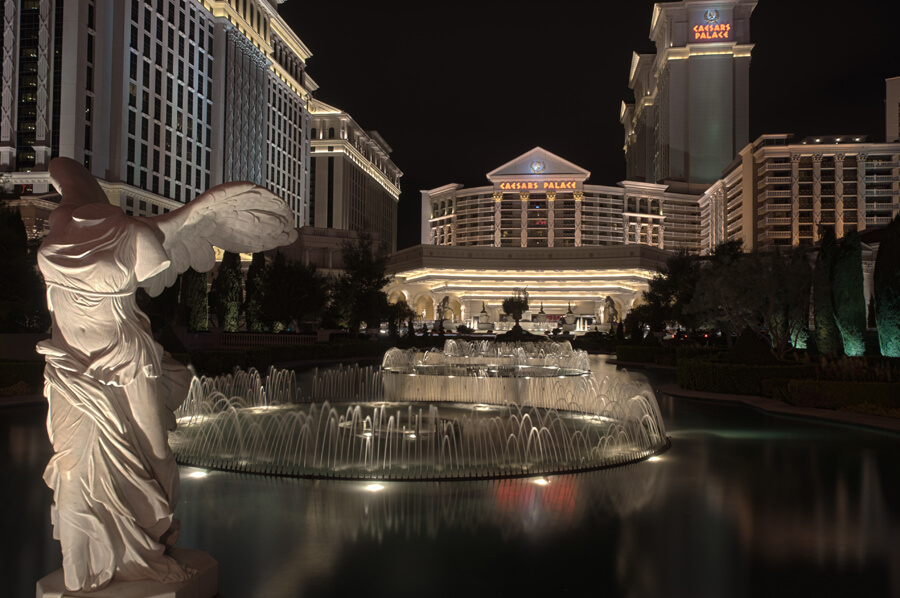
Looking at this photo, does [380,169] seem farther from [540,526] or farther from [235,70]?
[540,526]

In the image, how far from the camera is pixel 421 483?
7.83m

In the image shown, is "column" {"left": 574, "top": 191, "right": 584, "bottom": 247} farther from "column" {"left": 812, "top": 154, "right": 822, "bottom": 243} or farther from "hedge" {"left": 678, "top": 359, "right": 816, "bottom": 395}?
"hedge" {"left": 678, "top": 359, "right": 816, "bottom": 395}

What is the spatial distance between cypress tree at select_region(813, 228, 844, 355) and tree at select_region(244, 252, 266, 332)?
25.8m

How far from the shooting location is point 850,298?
22.0m

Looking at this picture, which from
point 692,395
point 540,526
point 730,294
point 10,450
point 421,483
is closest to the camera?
point 540,526

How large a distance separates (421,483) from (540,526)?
6.44ft

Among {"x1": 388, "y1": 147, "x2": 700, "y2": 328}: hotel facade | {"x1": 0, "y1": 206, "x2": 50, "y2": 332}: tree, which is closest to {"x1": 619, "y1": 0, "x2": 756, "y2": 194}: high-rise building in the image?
{"x1": 388, "y1": 147, "x2": 700, "y2": 328}: hotel facade

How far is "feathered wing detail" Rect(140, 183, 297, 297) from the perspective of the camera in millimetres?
4199

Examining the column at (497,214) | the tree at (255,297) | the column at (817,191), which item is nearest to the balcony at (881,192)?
the column at (817,191)

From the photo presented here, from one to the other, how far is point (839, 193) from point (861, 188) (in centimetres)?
279

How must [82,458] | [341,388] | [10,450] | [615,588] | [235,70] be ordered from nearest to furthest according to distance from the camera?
[82,458], [615,588], [10,450], [341,388], [235,70]

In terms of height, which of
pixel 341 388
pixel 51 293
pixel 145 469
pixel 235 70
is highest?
pixel 235 70

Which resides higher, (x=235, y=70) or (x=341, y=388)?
(x=235, y=70)

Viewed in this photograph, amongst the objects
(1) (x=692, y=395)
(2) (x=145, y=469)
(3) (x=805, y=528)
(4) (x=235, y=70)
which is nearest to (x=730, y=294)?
(1) (x=692, y=395)
